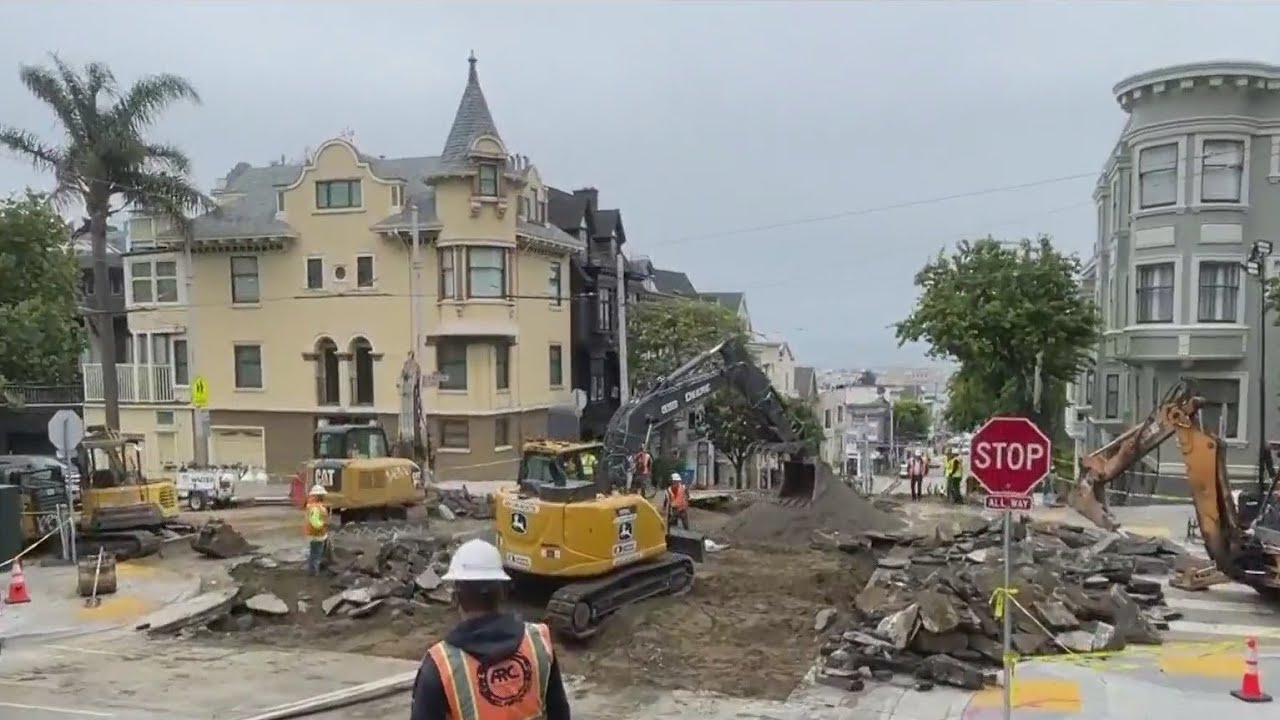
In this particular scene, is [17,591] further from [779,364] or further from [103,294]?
[779,364]

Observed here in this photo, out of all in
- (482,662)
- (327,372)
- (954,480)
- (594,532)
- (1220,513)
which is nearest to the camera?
(482,662)

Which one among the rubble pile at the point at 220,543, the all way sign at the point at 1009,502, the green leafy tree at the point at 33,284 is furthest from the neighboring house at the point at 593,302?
the all way sign at the point at 1009,502

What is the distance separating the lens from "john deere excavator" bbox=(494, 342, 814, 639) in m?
14.7

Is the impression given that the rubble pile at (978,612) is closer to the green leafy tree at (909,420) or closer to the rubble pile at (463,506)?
the rubble pile at (463,506)

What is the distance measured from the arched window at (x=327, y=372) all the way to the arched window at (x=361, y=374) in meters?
0.74

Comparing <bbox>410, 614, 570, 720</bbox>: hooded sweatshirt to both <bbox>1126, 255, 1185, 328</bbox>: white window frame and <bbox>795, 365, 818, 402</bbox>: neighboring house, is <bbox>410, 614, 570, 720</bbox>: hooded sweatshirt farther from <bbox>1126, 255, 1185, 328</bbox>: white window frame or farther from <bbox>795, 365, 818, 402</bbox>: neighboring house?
<bbox>795, 365, 818, 402</bbox>: neighboring house

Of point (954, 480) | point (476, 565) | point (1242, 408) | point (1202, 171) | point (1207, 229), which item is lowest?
point (954, 480)

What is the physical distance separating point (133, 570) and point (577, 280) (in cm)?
2500

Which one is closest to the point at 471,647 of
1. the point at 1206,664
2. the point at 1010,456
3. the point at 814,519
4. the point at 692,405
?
the point at 1010,456

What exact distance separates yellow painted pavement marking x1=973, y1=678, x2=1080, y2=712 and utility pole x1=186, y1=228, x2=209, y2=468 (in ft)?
106

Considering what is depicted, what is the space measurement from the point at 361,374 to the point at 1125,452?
27.4 m

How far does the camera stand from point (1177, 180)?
29.0 metres

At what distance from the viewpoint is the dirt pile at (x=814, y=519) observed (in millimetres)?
21547

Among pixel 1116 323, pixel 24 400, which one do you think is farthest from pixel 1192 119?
pixel 24 400
